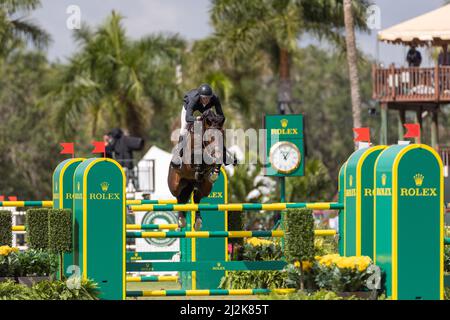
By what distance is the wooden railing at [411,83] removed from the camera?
3438cm

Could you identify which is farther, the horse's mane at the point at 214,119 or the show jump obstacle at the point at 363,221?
the horse's mane at the point at 214,119

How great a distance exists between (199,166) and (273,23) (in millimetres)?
26316

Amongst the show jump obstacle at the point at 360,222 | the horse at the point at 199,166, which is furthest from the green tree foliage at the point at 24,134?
the show jump obstacle at the point at 360,222

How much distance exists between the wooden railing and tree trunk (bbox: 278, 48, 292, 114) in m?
4.91

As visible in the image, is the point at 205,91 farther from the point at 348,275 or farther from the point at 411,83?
the point at 411,83

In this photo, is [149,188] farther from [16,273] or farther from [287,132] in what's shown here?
[16,273]

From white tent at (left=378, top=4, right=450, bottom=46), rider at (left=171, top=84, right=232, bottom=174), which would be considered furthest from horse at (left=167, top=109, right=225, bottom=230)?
white tent at (left=378, top=4, right=450, bottom=46)

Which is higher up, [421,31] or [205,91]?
[421,31]

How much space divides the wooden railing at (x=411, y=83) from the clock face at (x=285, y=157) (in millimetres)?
17606

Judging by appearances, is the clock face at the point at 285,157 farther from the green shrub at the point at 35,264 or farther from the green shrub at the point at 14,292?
the green shrub at the point at 14,292

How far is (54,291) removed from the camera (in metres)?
11.7

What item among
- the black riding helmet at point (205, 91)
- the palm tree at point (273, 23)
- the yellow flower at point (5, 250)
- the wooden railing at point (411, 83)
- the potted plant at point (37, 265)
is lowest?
the potted plant at point (37, 265)

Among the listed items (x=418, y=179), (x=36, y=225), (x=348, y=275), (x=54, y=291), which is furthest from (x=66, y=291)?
(x=418, y=179)

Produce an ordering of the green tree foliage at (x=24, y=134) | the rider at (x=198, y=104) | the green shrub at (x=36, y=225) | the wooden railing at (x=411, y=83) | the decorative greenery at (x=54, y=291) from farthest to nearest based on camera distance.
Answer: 1. the green tree foliage at (x=24, y=134)
2. the wooden railing at (x=411, y=83)
3. the rider at (x=198, y=104)
4. the green shrub at (x=36, y=225)
5. the decorative greenery at (x=54, y=291)
